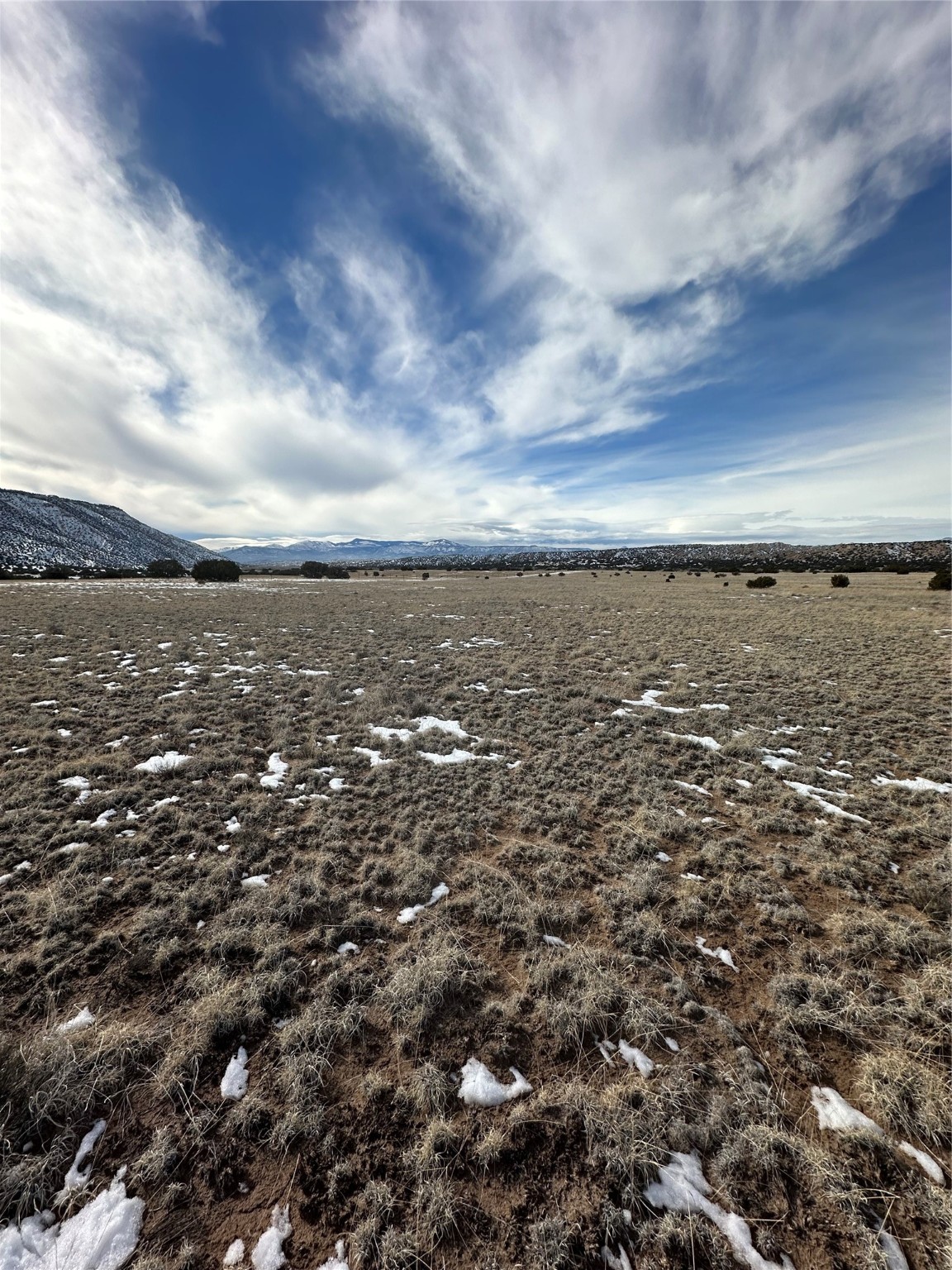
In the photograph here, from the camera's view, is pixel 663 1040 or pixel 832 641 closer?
pixel 663 1040

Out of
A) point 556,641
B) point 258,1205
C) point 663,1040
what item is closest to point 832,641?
point 556,641

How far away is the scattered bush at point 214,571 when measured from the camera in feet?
182

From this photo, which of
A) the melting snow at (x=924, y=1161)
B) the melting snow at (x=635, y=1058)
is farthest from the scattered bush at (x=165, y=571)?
the melting snow at (x=924, y=1161)

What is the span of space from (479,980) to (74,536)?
583ft

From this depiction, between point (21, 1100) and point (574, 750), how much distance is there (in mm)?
7764

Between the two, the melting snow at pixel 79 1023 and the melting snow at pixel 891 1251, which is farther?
the melting snow at pixel 79 1023

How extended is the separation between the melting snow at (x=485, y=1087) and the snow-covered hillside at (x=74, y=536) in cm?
13052

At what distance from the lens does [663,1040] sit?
3512 millimetres

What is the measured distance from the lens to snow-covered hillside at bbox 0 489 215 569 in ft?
363

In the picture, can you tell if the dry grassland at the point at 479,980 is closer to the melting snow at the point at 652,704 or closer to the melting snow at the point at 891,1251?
the melting snow at the point at 891,1251

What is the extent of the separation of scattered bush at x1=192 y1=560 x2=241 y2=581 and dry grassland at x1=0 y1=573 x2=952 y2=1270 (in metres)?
51.9

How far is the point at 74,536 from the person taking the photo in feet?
430

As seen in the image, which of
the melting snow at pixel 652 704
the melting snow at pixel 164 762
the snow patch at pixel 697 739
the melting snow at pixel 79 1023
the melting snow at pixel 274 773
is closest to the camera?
the melting snow at pixel 79 1023

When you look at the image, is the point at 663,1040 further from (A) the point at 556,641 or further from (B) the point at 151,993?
(A) the point at 556,641
